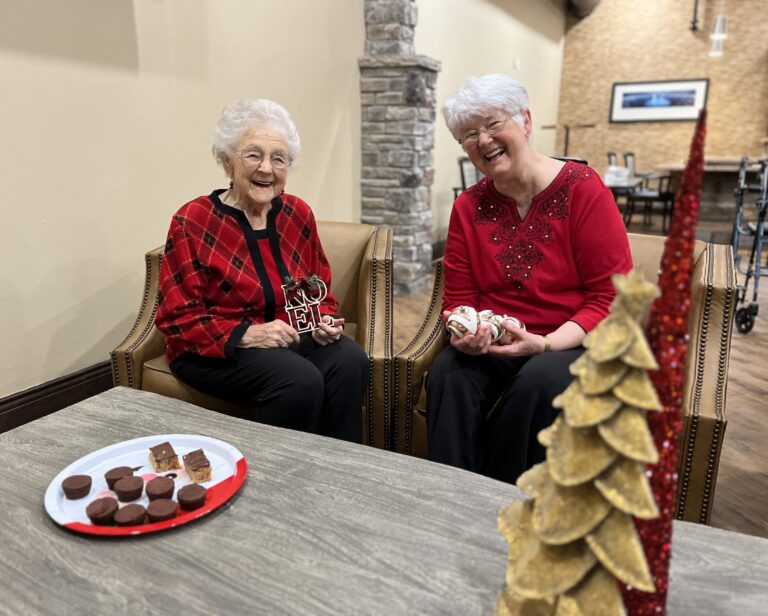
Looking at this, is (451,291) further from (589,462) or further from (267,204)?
(589,462)

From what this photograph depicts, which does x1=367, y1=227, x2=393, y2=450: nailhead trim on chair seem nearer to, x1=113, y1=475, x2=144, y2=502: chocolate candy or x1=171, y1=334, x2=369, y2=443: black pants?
x1=171, y1=334, x2=369, y2=443: black pants

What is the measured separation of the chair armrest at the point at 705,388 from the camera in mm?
1502

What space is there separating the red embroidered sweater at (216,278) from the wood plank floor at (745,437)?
1588 millimetres

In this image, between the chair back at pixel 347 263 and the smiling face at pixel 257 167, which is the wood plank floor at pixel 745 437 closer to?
the chair back at pixel 347 263

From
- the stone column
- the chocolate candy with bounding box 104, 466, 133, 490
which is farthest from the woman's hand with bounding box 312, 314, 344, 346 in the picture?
the stone column

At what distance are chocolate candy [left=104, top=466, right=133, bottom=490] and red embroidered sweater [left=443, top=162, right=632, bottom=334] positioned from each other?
3.48 feet

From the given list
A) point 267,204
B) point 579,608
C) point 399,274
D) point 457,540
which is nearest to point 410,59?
point 399,274

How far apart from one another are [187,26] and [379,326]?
174 cm

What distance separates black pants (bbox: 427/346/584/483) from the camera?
1.58m

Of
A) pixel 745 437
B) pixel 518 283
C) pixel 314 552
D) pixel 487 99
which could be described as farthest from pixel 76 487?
pixel 745 437

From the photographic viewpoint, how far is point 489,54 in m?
6.51

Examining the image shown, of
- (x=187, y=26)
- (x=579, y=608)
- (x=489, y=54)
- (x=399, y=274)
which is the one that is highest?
(x=489, y=54)

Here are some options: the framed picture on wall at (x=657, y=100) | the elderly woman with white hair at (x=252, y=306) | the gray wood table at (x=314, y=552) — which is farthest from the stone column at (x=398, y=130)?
the framed picture on wall at (x=657, y=100)

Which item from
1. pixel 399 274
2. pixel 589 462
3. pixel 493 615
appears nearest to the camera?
pixel 589 462
